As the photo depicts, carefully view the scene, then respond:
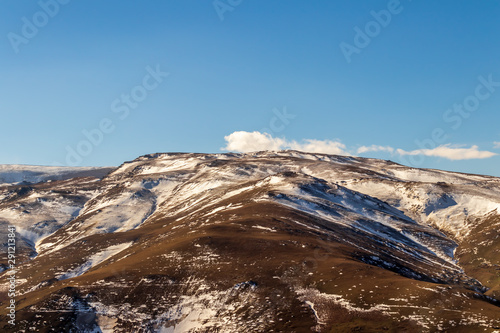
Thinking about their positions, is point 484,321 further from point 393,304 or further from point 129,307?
point 129,307

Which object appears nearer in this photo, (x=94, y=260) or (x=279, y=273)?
(x=279, y=273)

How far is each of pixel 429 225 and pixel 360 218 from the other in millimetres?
39190

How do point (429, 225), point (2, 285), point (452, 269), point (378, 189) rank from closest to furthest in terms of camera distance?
1. point (2, 285)
2. point (452, 269)
3. point (429, 225)
4. point (378, 189)

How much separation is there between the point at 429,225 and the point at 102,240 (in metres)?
119

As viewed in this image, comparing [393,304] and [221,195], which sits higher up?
[221,195]

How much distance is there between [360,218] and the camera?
5374 inches

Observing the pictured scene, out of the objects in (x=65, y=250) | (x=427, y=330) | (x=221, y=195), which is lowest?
(x=427, y=330)

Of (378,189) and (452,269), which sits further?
(378,189)

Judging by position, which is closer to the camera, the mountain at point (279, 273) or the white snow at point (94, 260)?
the mountain at point (279, 273)

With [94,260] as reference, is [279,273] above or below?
below

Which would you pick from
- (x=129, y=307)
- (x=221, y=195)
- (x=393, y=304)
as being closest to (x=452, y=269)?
(x=393, y=304)

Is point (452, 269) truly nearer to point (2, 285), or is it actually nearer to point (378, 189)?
point (378, 189)

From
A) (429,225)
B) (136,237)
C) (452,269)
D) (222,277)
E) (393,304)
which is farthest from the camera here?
(429,225)

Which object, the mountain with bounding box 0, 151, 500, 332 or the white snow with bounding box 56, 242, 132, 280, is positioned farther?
the white snow with bounding box 56, 242, 132, 280
